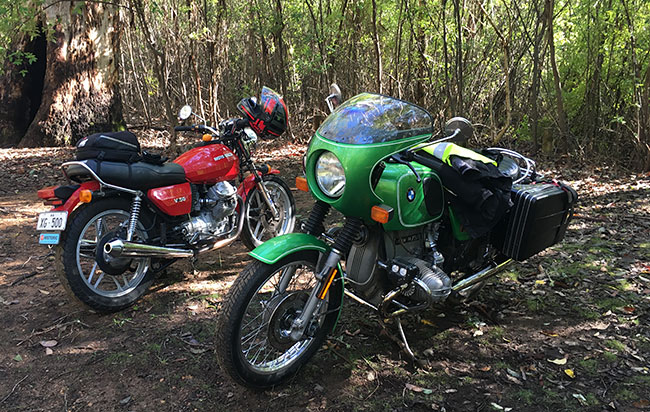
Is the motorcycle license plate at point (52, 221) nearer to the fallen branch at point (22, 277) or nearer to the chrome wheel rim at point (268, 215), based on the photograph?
the fallen branch at point (22, 277)

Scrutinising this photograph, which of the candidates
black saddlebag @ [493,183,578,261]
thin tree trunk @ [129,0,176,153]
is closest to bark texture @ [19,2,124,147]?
thin tree trunk @ [129,0,176,153]

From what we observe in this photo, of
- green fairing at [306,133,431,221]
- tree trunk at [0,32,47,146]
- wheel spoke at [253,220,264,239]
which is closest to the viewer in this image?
green fairing at [306,133,431,221]

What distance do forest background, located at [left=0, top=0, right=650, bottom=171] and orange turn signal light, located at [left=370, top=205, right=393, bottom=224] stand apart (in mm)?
4868

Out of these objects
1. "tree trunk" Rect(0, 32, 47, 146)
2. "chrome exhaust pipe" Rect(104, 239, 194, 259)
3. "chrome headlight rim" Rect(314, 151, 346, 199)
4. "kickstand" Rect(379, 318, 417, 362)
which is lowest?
"kickstand" Rect(379, 318, 417, 362)

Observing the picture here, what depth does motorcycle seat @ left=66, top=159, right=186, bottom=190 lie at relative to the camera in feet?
9.96

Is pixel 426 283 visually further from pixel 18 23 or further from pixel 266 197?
pixel 18 23

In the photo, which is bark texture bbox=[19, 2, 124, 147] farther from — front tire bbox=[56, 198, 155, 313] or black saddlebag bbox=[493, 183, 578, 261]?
black saddlebag bbox=[493, 183, 578, 261]

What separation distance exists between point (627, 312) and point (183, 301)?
3.09 meters

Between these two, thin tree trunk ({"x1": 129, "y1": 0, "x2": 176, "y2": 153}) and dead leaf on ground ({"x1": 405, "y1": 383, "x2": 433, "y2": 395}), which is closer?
dead leaf on ground ({"x1": 405, "y1": 383, "x2": 433, "y2": 395})

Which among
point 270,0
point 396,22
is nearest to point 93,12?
point 270,0

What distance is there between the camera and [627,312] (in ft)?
10.4

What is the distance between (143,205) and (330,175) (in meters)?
1.57

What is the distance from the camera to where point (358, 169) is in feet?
7.59

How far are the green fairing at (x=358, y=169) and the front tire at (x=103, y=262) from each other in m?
1.58
